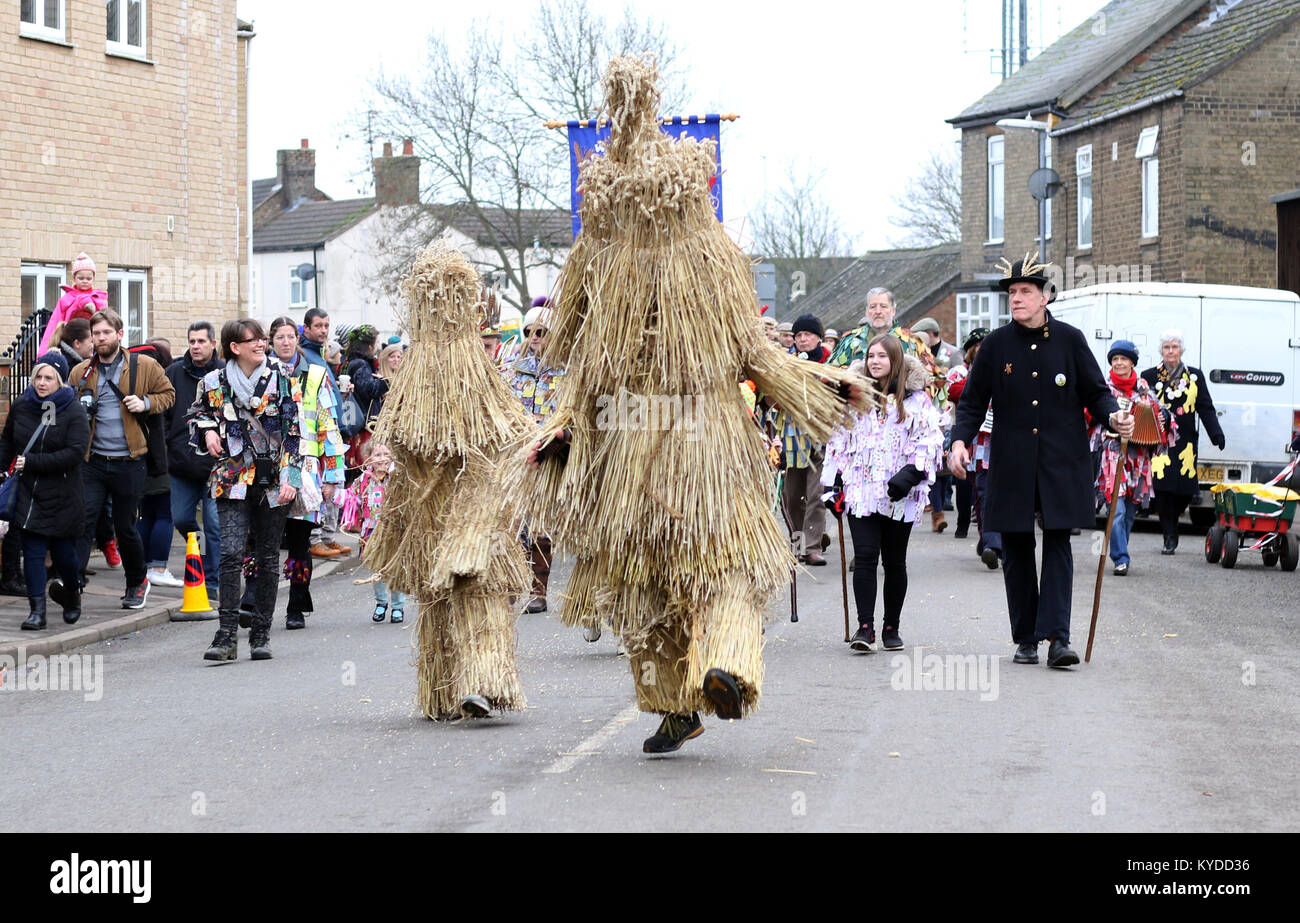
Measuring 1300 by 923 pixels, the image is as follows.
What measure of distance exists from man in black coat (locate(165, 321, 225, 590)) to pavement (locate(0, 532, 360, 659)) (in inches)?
17.4

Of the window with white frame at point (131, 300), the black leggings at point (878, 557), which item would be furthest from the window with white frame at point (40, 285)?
the black leggings at point (878, 557)

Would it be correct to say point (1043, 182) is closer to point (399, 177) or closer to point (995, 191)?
point (995, 191)

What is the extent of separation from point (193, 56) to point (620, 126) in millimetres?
17222

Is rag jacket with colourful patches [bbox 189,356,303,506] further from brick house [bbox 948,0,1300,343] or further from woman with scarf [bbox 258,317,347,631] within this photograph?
brick house [bbox 948,0,1300,343]

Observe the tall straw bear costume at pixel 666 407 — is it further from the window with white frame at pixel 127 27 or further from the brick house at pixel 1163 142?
the brick house at pixel 1163 142

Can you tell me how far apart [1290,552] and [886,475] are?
261 inches

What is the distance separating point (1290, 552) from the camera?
50.0ft

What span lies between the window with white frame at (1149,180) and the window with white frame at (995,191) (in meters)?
9.01

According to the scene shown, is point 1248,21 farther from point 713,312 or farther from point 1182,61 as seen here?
point 713,312

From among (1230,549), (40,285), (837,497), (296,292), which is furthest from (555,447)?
(296,292)

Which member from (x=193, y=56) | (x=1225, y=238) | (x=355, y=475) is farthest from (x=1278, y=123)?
(x=355, y=475)

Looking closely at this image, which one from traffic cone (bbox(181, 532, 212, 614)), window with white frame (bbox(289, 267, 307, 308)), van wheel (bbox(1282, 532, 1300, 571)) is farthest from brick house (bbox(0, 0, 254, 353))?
window with white frame (bbox(289, 267, 307, 308))

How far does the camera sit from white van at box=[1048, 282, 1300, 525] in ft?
63.7

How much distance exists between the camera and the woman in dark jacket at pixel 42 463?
12.0 m
